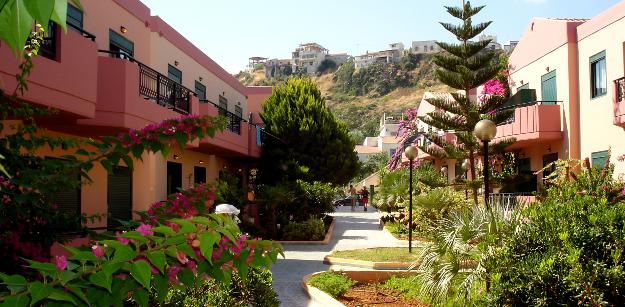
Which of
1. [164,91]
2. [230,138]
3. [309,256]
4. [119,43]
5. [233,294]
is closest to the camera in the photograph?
[233,294]

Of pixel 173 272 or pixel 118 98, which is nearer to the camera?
pixel 173 272

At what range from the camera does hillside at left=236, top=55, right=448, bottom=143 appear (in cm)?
10839

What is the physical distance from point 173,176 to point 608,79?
12903 mm

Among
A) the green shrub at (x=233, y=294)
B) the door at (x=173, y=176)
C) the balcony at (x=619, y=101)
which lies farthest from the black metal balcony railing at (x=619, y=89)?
the door at (x=173, y=176)

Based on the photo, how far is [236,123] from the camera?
20.1 meters

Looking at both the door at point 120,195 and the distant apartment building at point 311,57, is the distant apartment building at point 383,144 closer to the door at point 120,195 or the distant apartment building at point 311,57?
the door at point 120,195

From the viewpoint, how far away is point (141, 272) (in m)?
1.66

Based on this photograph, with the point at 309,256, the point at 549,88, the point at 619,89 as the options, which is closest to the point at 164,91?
the point at 309,256

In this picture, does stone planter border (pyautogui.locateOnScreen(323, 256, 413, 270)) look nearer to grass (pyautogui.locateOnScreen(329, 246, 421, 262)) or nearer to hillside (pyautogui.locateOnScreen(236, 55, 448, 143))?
grass (pyautogui.locateOnScreen(329, 246, 421, 262))

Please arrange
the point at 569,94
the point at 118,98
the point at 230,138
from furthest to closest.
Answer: the point at 230,138 → the point at 569,94 → the point at 118,98

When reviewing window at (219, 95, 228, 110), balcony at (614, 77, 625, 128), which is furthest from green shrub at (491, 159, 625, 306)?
window at (219, 95, 228, 110)

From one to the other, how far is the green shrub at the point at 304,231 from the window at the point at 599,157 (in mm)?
8868

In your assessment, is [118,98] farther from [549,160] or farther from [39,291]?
[549,160]

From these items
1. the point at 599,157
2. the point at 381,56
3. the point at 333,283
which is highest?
the point at 381,56
